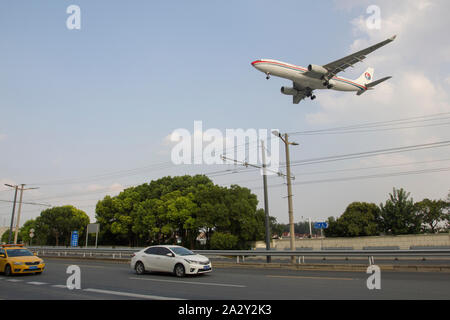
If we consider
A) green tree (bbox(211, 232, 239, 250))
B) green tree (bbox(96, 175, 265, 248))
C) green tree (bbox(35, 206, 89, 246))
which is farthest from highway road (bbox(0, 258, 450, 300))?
green tree (bbox(35, 206, 89, 246))

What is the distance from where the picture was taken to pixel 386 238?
42625mm

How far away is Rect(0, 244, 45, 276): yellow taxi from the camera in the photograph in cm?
1481

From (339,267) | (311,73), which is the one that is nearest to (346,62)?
(311,73)

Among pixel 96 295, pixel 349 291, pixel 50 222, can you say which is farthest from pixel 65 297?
pixel 50 222

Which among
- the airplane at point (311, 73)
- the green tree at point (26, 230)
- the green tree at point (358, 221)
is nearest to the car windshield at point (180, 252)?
the airplane at point (311, 73)

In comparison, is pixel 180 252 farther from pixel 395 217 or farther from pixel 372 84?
pixel 395 217

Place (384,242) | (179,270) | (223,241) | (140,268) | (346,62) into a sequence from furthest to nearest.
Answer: (223,241) < (384,242) < (346,62) < (140,268) < (179,270)

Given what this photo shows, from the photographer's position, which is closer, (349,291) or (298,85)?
(349,291)

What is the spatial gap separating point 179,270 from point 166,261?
3.01ft

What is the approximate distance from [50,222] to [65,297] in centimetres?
7728

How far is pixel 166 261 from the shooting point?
1510cm

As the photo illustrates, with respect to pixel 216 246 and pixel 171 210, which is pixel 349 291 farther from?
pixel 171 210

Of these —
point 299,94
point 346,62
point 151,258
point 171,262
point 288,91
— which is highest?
point 346,62

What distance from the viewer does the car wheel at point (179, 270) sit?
1443 centimetres
